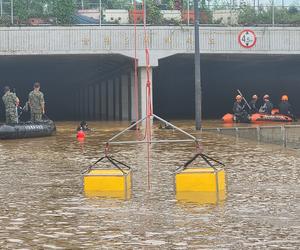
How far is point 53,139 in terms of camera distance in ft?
91.1

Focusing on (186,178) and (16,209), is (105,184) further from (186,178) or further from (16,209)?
(16,209)

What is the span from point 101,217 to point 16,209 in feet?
5.15

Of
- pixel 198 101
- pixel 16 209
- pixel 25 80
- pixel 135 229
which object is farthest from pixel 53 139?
pixel 25 80

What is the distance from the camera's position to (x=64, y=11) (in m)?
41.1

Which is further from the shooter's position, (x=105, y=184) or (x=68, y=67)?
(x=68, y=67)

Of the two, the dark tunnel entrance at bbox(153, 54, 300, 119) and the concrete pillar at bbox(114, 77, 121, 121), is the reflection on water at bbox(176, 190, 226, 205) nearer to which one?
the dark tunnel entrance at bbox(153, 54, 300, 119)

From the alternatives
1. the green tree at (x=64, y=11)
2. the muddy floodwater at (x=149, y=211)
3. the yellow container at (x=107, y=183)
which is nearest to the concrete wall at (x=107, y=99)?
the green tree at (x=64, y=11)

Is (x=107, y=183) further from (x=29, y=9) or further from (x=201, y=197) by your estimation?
(x=29, y=9)

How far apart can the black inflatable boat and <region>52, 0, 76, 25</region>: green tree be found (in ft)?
42.7

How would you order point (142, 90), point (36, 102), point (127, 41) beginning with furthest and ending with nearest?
point (142, 90) < point (127, 41) < point (36, 102)

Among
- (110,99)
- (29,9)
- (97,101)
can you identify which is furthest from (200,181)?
(97,101)

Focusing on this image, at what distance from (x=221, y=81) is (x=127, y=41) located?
21490mm

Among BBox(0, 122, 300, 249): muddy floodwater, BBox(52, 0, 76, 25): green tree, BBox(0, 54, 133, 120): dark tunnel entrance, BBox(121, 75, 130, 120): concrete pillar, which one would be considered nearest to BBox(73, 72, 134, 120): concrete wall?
BBox(121, 75, 130, 120): concrete pillar

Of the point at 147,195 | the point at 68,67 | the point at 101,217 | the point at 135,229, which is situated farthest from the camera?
the point at 68,67
